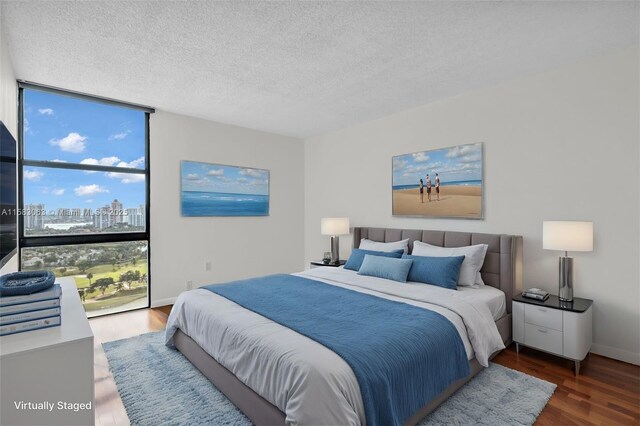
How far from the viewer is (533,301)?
278 cm

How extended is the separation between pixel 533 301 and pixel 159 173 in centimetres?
444

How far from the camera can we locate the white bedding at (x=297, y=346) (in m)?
1.50

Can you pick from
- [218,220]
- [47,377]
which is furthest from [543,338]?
[218,220]

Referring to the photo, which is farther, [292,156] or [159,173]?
[292,156]

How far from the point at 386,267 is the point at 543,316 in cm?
140

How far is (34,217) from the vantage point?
3434 millimetres

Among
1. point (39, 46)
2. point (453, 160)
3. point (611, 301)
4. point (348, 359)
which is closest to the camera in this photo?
point (348, 359)

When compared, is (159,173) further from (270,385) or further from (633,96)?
(633,96)

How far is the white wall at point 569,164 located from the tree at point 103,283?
3841mm

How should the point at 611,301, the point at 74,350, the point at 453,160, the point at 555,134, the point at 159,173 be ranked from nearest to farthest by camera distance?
the point at 74,350 < the point at 611,301 < the point at 555,134 < the point at 453,160 < the point at 159,173

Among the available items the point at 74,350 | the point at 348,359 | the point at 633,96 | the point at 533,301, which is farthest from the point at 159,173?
the point at 633,96

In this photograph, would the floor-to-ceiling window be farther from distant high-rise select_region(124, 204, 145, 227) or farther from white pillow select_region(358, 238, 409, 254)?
white pillow select_region(358, 238, 409, 254)

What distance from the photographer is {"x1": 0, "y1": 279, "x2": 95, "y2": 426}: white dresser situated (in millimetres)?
1230

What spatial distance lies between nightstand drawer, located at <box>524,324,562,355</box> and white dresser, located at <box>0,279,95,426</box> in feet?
10.3
